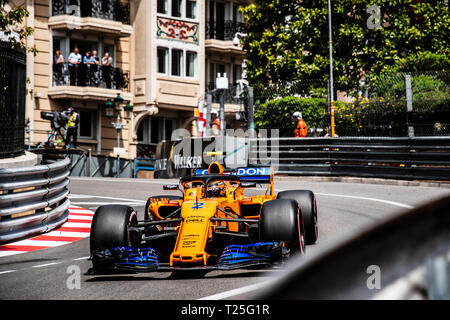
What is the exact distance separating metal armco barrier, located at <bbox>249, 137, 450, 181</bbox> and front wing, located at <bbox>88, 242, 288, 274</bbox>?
10710 millimetres

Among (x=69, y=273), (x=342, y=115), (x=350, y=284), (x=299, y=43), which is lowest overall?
(x=69, y=273)

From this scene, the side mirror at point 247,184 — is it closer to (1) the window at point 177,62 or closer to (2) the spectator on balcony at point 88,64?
(2) the spectator on balcony at point 88,64

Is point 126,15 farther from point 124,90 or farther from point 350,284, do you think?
point 350,284

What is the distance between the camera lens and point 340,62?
29281 mm

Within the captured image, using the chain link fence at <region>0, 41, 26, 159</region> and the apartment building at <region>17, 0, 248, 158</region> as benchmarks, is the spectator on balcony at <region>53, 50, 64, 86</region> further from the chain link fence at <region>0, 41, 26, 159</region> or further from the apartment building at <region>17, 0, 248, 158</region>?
the chain link fence at <region>0, 41, 26, 159</region>

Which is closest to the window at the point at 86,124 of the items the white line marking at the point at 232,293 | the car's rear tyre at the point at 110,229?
the car's rear tyre at the point at 110,229

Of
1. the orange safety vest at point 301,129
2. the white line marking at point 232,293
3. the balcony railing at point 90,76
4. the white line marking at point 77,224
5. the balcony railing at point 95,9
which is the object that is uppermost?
the balcony railing at point 95,9

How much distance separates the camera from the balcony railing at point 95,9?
29.1 meters

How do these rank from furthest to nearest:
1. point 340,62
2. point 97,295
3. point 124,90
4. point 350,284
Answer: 1. point 124,90
2. point 340,62
3. point 97,295
4. point 350,284

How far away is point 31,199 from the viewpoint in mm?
9414

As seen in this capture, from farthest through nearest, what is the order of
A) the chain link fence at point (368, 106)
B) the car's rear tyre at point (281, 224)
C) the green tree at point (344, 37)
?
1. the green tree at point (344, 37)
2. the chain link fence at point (368, 106)
3. the car's rear tyre at point (281, 224)

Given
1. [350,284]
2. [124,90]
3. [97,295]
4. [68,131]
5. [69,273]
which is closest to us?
[350,284]

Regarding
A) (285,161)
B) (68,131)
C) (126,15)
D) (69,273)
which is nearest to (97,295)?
(69,273)

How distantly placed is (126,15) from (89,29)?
2.39 m
